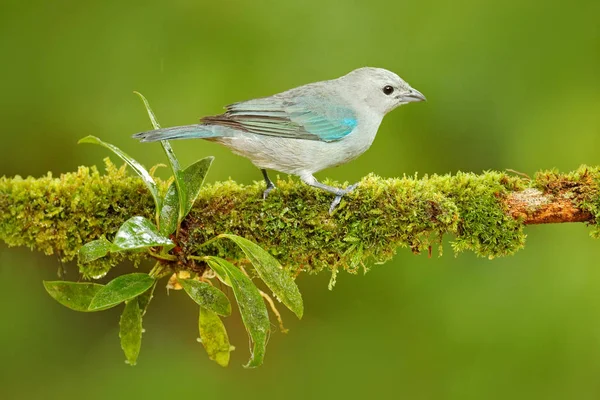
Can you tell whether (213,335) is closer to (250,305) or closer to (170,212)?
(250,305)

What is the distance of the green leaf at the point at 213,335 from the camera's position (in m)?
3.68

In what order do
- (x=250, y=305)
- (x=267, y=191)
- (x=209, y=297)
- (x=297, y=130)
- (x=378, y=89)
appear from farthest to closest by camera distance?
1. (x=378, y=89)
2. (x=297, y=130)
3. (x=267, y=191)
4. (x=209, y=297)
5. (x=250, y=305)

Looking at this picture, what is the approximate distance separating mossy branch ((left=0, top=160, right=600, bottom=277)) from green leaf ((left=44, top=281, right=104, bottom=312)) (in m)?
0.20

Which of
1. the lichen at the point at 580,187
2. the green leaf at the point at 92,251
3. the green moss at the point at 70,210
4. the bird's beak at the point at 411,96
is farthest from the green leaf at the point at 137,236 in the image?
the lichen at the point at 580,187

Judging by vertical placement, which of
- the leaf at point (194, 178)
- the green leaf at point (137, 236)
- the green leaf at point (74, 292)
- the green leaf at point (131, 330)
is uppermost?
the leaf at point (194, 178)

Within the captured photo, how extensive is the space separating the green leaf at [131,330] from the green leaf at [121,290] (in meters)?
0.20

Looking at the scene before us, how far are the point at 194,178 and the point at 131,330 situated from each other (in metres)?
0.78

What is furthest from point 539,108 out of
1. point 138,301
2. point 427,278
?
point 138,301

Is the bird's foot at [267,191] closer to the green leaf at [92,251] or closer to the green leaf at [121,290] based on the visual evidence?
the green leaf at [121,290]

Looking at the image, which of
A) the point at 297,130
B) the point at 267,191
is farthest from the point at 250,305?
the point at 297,130

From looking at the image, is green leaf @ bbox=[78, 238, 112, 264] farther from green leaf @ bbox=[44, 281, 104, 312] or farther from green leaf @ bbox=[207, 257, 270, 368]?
green leaf @ bbox=[207, 257, 270, 368]

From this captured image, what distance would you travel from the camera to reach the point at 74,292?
3.51 metres

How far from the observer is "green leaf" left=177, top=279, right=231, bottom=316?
3.49 meters

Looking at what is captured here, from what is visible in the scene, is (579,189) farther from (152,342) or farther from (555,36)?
(152,342)
